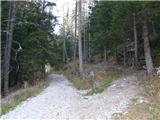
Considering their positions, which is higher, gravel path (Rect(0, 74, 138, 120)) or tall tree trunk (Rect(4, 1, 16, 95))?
tall tree trunk (Rect(4, 1, 16, 95))

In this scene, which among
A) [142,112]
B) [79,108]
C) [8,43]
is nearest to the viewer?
[142,112]

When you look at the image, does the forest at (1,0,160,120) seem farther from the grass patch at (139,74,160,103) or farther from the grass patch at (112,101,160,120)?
the grass patch at (112,101,160,120)

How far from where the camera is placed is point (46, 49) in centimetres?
3030

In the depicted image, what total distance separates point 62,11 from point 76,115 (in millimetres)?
50582

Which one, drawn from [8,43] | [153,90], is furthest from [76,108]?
[8,43]

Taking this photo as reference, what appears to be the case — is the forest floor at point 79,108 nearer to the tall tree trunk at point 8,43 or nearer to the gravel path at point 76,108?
the gravel path at point 76,108

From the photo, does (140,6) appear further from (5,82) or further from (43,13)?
(43,13)

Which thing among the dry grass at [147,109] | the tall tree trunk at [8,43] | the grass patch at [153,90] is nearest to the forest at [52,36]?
the tall tree trunk at [8,43]

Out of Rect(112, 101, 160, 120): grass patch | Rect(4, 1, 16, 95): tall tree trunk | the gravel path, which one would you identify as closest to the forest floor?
the gravel path

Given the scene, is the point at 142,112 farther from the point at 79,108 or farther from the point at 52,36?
the point at 52,36

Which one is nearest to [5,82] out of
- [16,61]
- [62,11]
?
[16,61]

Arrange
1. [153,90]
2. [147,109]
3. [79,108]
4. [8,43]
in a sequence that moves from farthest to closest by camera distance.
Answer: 1. [8,43]
2. [79,108]
3. [153,90]
4. [147,109]

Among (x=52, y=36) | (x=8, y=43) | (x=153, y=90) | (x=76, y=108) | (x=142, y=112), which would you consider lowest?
(x=76, y=108)

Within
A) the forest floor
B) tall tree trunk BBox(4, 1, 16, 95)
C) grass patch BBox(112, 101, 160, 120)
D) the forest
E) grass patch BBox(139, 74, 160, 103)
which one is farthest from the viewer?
tall tree trunk BBox(4, 1, 16, 95)
